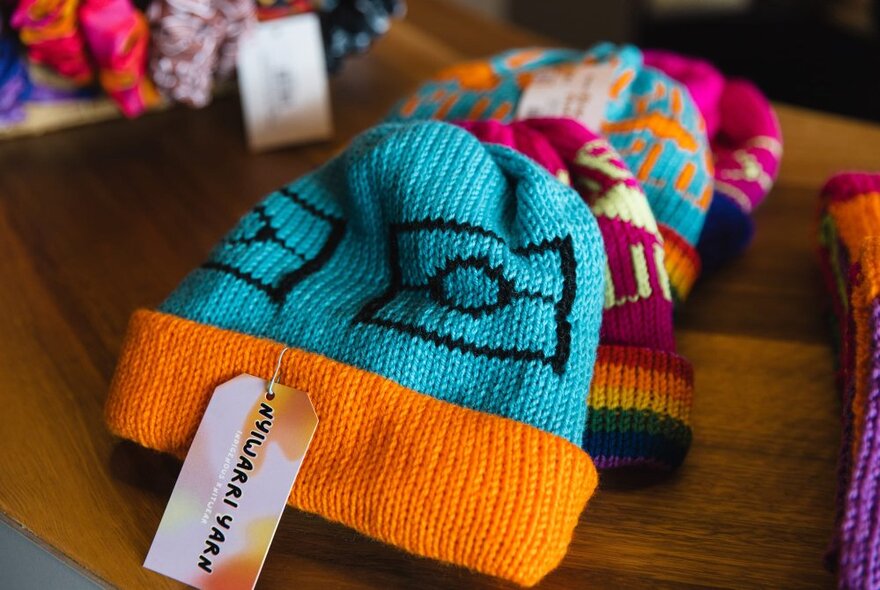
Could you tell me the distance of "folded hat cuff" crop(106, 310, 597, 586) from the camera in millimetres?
467

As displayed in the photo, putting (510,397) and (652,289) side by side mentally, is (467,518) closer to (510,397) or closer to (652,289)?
(510,397)

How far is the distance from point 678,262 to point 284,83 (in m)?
0.44

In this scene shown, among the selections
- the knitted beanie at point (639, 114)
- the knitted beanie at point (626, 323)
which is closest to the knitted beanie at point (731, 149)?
the knitted beanie at point (639, 114)

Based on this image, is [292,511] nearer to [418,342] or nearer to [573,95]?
[418,342]

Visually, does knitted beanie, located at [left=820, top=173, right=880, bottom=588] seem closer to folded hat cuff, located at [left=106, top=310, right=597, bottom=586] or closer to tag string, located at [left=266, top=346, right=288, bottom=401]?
folded hat cuff, located at [left=106, top=310, right=597, bottom=586]

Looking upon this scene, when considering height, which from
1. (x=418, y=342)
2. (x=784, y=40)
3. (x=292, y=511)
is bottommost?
(x=784, y=40)

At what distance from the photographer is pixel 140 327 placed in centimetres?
56

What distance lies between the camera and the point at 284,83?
2.89 feet

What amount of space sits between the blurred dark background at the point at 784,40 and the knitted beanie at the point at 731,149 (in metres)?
0.72

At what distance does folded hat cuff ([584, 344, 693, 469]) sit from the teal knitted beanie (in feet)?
0.16

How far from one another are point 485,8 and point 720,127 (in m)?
→ 1.12

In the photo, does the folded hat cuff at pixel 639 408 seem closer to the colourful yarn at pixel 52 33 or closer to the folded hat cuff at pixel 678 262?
the folded hat cuff at pixel 678 262

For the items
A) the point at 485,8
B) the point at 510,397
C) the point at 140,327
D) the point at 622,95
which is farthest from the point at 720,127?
the point at 485,8

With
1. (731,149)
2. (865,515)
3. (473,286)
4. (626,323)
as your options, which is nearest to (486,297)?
(473,286)
